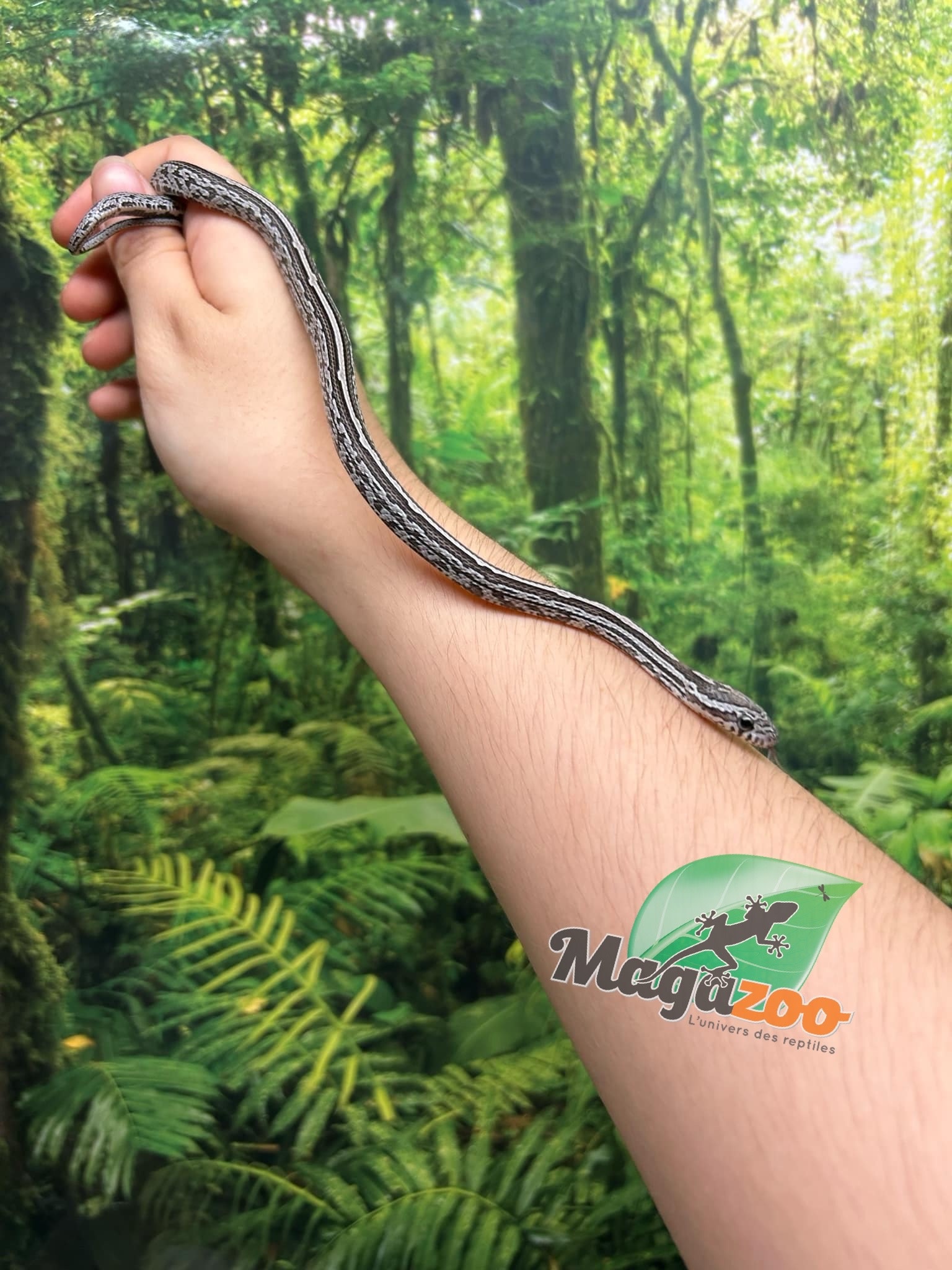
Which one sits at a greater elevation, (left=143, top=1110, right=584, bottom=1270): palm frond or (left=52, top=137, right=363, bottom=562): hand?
(left=52, top=137, right=363, bottom=562): hand

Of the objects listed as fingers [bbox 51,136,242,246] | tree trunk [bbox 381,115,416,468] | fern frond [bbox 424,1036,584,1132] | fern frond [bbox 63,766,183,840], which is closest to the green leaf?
fern frond [bbox 63,766,183,840]

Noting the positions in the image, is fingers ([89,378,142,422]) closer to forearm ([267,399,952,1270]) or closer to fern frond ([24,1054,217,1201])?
forearm ([267,399,952,1270])

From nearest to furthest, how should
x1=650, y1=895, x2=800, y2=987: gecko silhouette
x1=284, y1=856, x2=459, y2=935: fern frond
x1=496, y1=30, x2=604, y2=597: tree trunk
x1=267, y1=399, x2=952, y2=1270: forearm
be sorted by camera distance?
x1=267, y1=399, x2=952, y2=1270: forearm → x1=650, y1=895, x2=800, y2=987: gecko silhouette → x1=284, y1=856, x2=459, y2=935: fern frond → x1=496, y1=30, x2=604, y2=597: tree trunk

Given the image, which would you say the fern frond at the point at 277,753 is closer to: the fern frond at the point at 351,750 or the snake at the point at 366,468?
the fern frond at the point at 351,750

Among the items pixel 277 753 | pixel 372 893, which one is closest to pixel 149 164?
pixel 277 753

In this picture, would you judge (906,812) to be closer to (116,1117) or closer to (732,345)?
(732,345)

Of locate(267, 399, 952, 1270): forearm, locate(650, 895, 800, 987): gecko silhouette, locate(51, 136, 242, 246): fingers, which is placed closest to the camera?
locate(267, 399, 952, 1270): forearm

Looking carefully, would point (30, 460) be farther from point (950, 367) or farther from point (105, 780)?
point (950, 367)

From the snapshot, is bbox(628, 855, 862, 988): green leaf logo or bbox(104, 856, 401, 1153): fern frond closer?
bbox(628, 855, 862, 988): green leaf logo

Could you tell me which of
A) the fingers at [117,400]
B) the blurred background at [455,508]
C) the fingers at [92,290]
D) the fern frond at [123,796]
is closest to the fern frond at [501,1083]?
the blurred background at [455,508]
